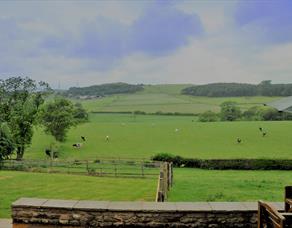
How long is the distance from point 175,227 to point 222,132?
4904 centimetres

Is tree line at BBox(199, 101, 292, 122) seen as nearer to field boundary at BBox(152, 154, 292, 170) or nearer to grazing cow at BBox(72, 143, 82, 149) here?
grazing cow at BBox(72, 143, 82, 149)

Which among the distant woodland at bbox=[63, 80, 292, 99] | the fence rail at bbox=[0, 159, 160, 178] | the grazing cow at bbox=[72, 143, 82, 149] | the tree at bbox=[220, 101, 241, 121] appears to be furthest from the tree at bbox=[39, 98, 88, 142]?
the distant woodland at bbox=[63, 80, 292, 99]

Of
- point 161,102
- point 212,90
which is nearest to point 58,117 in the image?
point 161,102

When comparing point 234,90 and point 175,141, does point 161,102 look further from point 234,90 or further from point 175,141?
point 175,141

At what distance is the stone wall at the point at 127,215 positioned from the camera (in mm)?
6105

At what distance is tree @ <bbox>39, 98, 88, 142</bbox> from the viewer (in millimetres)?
44312

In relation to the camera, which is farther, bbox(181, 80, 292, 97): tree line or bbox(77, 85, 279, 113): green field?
bbox(181, 80, 292, 97): tree line

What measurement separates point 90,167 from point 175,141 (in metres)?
20.9

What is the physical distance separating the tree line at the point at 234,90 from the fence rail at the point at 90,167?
2323 inches

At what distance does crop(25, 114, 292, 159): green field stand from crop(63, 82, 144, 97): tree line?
47.6 m

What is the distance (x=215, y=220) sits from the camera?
6.16 meters

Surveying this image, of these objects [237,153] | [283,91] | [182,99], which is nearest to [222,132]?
[237,153]

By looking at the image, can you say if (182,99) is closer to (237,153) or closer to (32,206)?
(237,153)

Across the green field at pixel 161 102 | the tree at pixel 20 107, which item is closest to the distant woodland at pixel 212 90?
the green field at pixel 161 102
